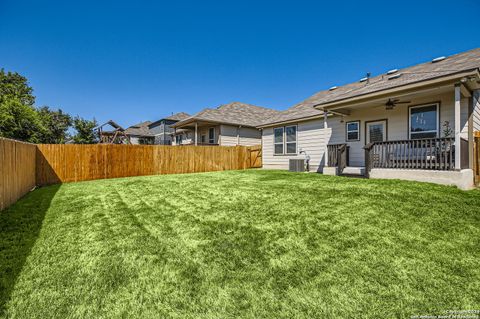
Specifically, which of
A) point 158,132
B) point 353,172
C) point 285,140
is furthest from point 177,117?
point 353,172

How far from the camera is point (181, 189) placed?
6.80 meters

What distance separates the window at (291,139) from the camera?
12.7 m

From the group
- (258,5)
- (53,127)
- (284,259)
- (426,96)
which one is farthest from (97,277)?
(53,127)

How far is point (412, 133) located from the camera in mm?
8266

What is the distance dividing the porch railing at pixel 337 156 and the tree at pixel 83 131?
30.4 metres

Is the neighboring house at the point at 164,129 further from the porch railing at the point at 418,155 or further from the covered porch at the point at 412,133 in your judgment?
the porch railing at the point at 418,155

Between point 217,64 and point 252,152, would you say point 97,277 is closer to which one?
point 252,152

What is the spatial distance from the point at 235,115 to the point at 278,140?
6.99 m

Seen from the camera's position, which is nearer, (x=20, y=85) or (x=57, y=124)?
(x=20, y=85)

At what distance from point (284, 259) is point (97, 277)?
2283 millimetres

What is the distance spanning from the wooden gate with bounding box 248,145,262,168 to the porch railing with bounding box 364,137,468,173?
898 cm

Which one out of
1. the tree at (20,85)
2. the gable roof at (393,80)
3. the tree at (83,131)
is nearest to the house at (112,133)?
the tree at (83,131)

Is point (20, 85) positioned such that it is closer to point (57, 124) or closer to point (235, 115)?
point (57, 124)

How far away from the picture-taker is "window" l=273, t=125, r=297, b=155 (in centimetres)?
1277
